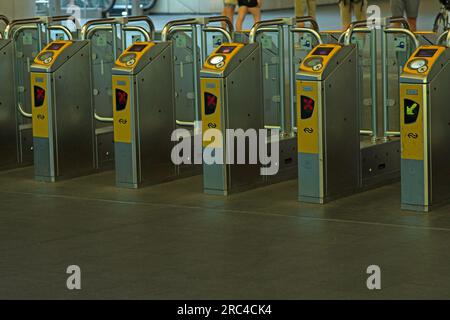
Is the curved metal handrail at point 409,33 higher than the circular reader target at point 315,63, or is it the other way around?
the curved metal handrail at point 409,33

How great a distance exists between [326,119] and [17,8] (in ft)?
23.9

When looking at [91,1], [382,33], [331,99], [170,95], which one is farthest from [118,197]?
[91,1]

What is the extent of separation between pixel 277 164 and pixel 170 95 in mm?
964

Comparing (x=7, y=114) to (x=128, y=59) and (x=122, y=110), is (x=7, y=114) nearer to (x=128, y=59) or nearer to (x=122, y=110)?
(x=122, y=110)

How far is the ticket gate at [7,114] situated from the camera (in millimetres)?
9352

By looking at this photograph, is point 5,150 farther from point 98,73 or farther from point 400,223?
point 400,223

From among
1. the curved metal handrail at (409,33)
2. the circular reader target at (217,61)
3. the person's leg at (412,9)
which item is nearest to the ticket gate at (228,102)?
the circular reader target at (217,61)

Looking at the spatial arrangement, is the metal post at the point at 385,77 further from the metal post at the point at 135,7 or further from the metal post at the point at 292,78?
the metal post at the point at 135,7

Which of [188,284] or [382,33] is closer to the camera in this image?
[188,284]

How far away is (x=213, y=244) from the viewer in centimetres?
645

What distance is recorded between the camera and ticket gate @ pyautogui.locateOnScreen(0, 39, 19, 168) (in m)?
9.35

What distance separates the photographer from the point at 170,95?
8.55 meters

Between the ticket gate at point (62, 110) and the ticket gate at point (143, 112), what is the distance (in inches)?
21.6

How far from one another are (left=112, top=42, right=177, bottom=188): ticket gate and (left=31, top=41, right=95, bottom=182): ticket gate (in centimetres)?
55
